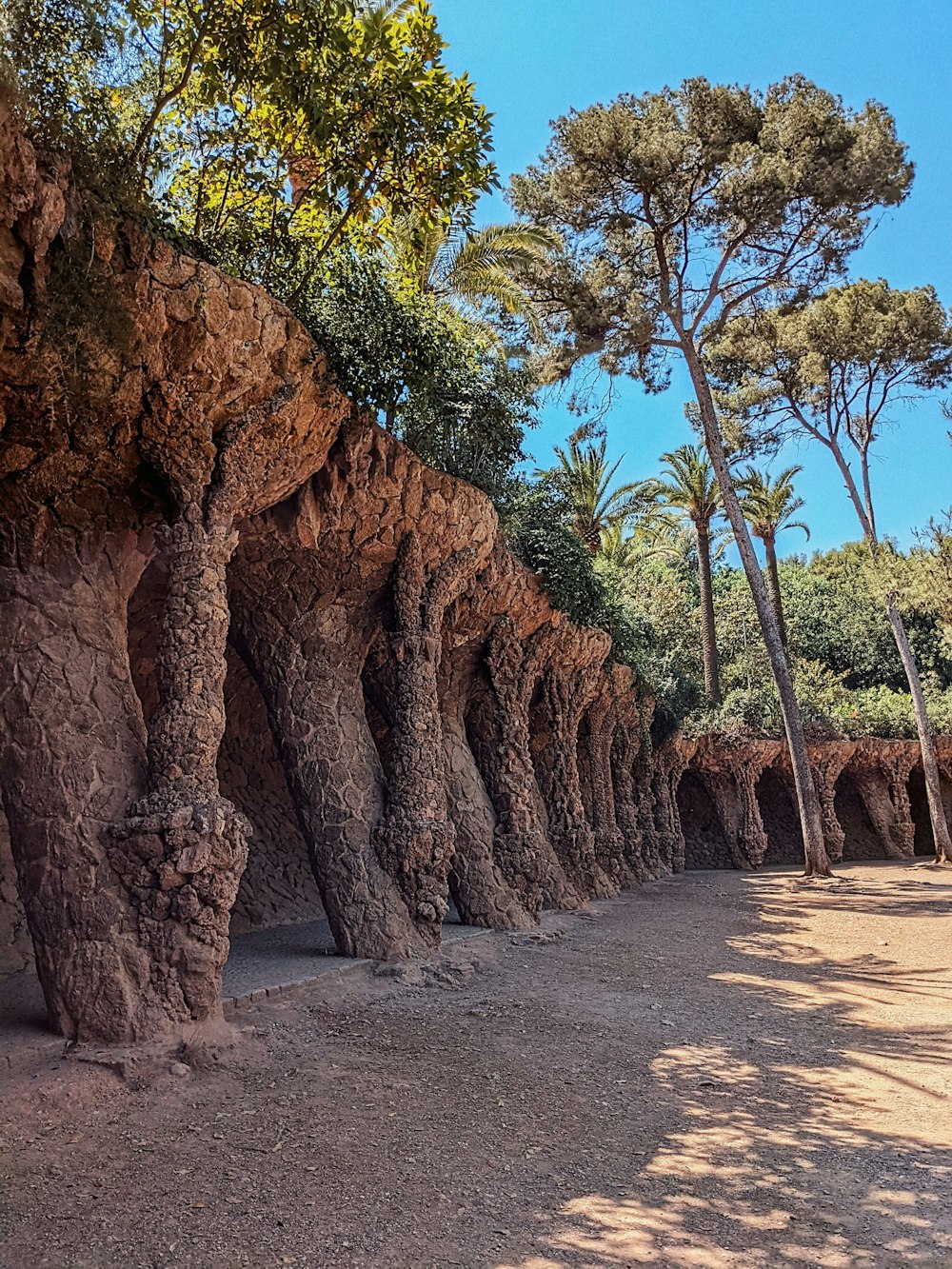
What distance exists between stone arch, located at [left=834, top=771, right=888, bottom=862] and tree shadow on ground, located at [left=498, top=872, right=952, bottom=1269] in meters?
21.8

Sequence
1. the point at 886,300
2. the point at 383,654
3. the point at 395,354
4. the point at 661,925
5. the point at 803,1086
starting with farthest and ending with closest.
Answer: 1. the point at 886,300
2. the point at 661,925
3. the point at 383,654
4. the point at 395,354
5. the point at 803,1086

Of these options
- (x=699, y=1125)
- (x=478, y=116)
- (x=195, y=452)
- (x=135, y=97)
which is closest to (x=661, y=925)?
(x=699, y=1125)

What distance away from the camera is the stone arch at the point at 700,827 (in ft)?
92.4

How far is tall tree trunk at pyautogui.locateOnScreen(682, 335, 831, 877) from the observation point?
20.5 metres

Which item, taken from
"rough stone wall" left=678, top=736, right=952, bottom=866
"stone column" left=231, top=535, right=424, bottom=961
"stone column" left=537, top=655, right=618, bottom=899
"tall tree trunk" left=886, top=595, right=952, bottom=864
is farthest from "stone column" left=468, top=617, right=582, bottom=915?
"tall tree trunk" left=886, top=595, right=952, bottom=864

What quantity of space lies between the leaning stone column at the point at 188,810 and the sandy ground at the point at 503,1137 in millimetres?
720

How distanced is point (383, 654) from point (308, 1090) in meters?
5.62

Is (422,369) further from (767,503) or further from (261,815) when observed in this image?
→ (767,503)

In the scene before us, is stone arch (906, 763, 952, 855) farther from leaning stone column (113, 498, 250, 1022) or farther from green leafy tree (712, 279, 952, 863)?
leaning stone column (113, 498, 250, 1022)

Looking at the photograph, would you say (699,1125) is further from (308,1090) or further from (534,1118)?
(308,1090)

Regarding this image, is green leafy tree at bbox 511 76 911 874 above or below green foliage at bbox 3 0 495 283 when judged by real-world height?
above

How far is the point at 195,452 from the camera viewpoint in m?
7.14

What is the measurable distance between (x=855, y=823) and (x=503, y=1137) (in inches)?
1141

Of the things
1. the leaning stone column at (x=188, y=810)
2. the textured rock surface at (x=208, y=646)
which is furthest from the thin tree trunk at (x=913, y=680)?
the leaning stone column at (x=188, y=810)
